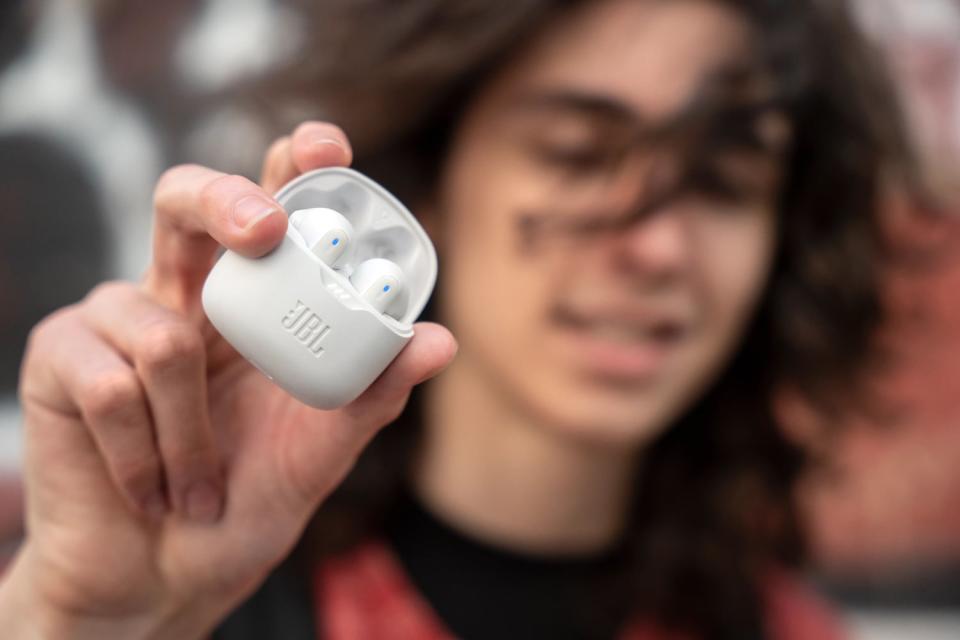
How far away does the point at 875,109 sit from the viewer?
1.09 metres

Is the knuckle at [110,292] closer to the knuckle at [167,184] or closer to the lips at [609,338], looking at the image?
the knuckle at [167,184]

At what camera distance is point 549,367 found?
2.96 ft

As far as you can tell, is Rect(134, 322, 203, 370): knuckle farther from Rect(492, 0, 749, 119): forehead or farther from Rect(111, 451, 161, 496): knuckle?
Rect(492, 0, 749, 119): forehead

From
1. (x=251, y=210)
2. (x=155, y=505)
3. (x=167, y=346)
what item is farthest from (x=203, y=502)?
(x=251, y=210)

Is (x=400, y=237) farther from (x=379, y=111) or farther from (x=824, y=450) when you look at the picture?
(x=824, y=450)

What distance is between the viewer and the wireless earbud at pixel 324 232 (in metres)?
0.41

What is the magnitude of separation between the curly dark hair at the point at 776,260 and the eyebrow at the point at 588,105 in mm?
74

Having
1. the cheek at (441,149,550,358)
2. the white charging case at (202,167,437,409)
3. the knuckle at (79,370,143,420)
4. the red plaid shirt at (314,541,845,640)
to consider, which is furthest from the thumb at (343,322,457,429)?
the red plaid shirt at (314,541,845,640)

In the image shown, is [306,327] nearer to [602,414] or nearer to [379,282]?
[379,282]

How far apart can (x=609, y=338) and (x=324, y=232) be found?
524 mm

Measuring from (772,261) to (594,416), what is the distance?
1.18ft

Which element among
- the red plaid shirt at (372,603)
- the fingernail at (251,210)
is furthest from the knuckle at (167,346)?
→ the red plaid shirt at (372,603)

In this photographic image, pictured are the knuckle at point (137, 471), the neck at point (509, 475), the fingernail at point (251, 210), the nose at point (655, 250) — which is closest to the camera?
the fingernail at point (251, 210)

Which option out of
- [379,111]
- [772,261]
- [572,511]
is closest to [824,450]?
[772,261]
